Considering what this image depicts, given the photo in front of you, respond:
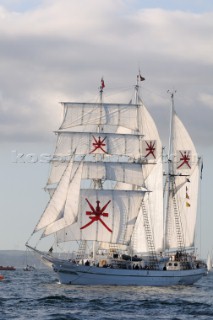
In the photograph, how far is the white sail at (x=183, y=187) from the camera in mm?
151625

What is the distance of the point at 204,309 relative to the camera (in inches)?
4028

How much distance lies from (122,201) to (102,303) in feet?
115

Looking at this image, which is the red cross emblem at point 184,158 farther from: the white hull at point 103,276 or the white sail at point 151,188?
the white hull at point 103,276

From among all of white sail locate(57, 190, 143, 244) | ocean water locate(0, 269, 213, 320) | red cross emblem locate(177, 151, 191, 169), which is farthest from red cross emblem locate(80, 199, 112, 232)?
red cross emblem locate(177, 151, 191, 169)

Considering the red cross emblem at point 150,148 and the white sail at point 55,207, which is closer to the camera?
the white sail at point 55,207

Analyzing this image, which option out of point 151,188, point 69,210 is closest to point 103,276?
point 69,210

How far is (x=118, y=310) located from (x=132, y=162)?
146 feet

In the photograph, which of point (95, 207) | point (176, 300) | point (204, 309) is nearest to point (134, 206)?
point (95, 207)

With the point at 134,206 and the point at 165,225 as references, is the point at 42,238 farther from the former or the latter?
the point at 165,225

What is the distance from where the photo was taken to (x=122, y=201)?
139375 mm

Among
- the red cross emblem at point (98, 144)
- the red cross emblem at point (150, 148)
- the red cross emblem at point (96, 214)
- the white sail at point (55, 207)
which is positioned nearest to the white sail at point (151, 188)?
the red cross emblem at point (150, 148)

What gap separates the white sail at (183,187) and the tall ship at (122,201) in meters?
0.14

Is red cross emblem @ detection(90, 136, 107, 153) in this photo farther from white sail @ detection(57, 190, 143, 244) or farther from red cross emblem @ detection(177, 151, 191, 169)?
red cross emblem @ detection(177, 151, 191, 169)

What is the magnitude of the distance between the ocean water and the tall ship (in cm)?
524
